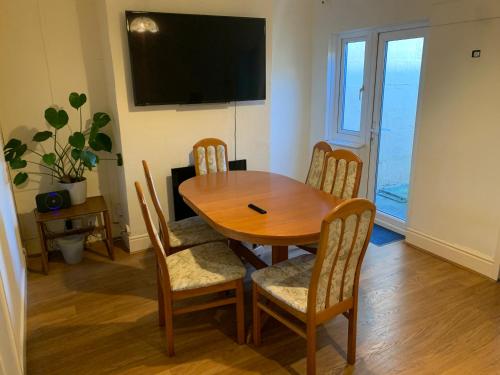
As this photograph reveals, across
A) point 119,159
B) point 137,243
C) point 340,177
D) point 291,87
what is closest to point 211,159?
point 119,159

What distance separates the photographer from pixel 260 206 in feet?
7.85

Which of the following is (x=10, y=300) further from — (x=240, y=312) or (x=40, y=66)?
(x=40, y=66)

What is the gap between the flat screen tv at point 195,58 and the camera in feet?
10.3

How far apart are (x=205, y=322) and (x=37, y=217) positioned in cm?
166

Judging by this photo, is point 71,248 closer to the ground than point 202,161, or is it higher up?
closer to the ground

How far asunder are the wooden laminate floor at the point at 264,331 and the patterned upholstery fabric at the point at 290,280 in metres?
0.48

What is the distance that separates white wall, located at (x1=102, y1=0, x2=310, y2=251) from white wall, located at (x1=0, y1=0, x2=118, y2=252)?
0.27 m

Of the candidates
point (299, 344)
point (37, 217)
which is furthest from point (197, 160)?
point (299, 344)

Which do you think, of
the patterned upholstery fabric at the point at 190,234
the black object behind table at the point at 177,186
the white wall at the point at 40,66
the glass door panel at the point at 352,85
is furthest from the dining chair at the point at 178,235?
the glass door panel at the point at 352,85

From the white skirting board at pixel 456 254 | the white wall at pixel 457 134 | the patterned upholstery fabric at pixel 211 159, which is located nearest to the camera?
the white wall at pixel 457 134

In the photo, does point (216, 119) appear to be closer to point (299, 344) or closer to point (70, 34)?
point (70, 34)

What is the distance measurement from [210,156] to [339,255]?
1.83m

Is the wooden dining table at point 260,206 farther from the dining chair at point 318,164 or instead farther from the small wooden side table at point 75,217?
the small wooden side table at point 75,217

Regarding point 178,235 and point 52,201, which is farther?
point 52,201
